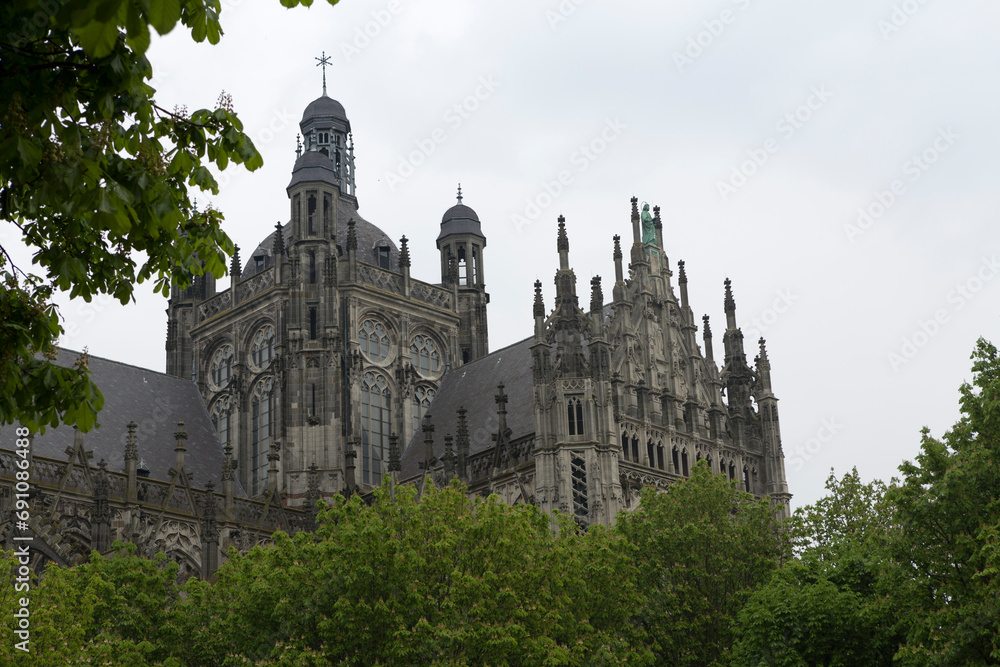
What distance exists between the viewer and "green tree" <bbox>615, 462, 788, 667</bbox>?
129ft

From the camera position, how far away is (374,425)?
63000 millimetres

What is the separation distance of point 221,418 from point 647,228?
23.5 meters

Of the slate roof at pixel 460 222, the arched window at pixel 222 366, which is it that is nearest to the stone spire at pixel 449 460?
the arched window at pixel 222 366

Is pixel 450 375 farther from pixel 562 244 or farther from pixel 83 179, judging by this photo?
pixel 83 179

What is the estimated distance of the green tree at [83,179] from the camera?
1116cm

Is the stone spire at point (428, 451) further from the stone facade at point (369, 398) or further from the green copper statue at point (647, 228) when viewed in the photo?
the green copper statue at point (647, 228)

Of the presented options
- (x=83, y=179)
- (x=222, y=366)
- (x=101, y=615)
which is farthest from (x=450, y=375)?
(x=83, y=179)

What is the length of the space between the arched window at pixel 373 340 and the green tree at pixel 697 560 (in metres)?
24.2

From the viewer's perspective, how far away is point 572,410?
5044 centimetres

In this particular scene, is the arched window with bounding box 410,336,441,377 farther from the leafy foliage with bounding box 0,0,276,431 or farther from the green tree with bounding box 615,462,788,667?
the leafy foliage with bounding box 0,0,276,431

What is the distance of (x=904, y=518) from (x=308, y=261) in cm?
3757

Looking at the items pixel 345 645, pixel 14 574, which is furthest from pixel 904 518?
pixel 14 574

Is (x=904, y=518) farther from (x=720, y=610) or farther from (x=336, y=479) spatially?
(x=336, y=479)

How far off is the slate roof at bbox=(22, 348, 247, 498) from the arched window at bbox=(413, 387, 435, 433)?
30.9 ft
